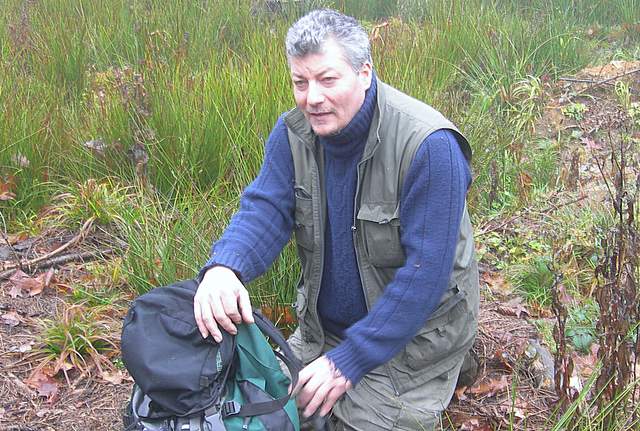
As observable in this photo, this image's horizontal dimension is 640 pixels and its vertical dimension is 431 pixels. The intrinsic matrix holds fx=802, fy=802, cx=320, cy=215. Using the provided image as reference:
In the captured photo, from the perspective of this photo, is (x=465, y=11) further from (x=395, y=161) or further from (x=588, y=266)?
(x=395, y=161)

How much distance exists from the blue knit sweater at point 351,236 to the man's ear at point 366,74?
26 millimetres

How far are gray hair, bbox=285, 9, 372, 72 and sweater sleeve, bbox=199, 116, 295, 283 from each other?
403 millimetres

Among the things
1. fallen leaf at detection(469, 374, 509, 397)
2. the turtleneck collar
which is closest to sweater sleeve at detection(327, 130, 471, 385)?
the turtleneck collar

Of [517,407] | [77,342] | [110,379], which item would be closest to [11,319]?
[77,342]

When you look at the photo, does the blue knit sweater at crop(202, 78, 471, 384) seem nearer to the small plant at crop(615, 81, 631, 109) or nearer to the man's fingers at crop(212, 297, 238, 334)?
the man's fingers at crop(212, 297, 238, 334)

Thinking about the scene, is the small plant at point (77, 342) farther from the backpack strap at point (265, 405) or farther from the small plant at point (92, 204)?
the backpack strap at point (265, 405)

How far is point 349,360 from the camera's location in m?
2.49

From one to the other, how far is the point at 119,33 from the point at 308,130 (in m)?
4.23

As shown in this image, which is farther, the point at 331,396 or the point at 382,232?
the point at 382,232

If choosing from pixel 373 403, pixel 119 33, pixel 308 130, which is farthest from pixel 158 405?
pixel 119 33

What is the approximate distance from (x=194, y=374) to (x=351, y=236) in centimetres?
75

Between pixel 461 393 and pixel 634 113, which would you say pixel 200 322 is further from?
pixel 634 113

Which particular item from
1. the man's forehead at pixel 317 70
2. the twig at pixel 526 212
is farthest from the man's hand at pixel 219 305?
the twig at pixel 526 212

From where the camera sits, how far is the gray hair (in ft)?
8.08
